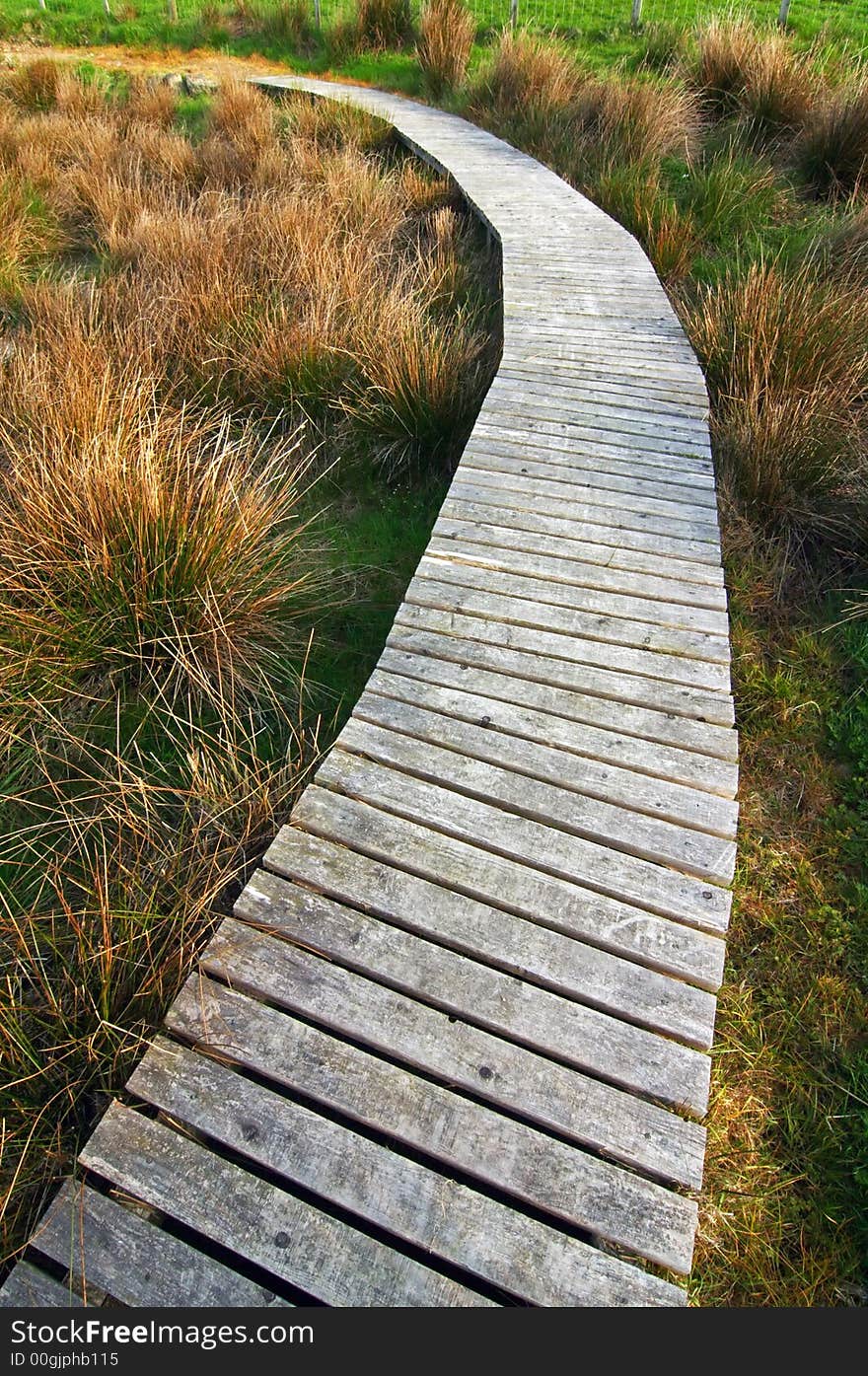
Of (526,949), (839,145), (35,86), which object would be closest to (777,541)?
(526,949)

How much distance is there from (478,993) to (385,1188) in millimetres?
408

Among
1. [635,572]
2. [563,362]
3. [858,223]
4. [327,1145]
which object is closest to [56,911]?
[327,1145]

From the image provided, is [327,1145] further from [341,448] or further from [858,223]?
[858,223]

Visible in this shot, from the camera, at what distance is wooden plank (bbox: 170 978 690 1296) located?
1.49 metres

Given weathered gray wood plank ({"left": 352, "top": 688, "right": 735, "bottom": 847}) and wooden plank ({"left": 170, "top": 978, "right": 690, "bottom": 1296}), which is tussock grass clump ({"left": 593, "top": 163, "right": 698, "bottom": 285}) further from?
wooden plank ({"left": 170, "top": 978, "right": 690, "bottom": 1296})

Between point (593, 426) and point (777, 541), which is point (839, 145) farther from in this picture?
point (777, 541)

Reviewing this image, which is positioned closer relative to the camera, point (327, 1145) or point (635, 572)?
point (327, 1145)

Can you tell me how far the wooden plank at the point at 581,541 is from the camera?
2812 millimetres

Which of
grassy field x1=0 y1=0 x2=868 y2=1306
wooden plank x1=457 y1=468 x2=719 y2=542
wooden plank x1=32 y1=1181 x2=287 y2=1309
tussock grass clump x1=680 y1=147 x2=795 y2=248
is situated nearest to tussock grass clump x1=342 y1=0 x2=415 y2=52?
grassy field x1=0 y1=0 x2=868 y2=1306

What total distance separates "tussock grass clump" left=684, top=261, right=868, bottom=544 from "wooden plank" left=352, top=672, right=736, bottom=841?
70.3 inches

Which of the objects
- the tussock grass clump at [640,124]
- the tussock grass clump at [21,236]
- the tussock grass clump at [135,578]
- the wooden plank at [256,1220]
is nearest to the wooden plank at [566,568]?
the tussock grass clump at [135,578]

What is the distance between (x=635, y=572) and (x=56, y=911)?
206 cm

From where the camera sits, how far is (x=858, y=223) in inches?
190

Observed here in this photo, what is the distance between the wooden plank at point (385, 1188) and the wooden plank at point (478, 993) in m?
0.30
